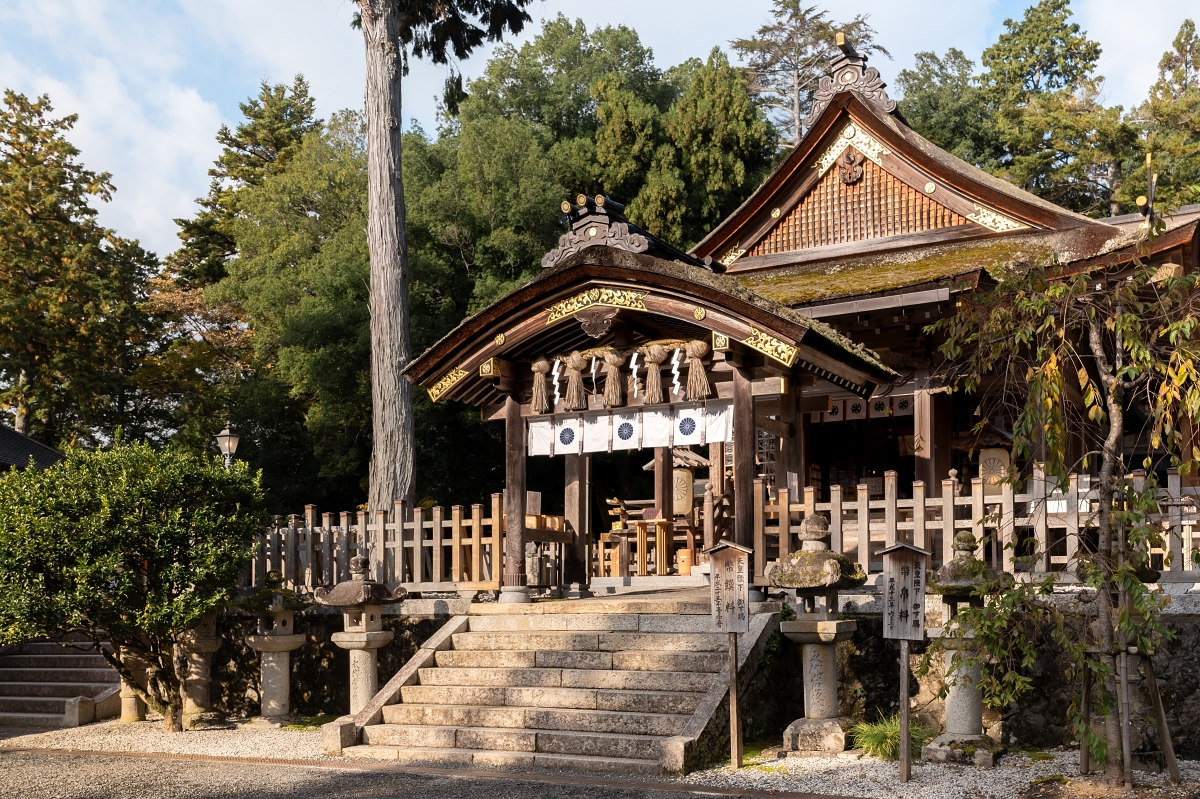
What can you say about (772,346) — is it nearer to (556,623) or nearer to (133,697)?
(556,623)

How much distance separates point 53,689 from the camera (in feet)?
45.5

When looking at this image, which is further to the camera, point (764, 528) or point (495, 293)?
point (495, 293)

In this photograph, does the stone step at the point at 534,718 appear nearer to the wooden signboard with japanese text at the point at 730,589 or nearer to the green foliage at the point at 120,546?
the wooden signboard with japanese text at the point at 730,589

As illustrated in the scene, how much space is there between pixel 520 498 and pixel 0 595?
16.8 ft

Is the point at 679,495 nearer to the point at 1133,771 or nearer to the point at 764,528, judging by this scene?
the point at 764,528

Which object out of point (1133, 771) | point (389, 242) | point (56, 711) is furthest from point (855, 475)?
point (56, 711)

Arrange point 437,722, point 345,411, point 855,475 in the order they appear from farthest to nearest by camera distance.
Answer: point 345,411 < point 855,475 < point 437,722

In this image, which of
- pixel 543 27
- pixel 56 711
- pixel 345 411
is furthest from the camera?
pixel 543 27

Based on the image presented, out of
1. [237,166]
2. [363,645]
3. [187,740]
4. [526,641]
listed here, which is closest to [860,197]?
[526,641]

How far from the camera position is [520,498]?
1181 cm

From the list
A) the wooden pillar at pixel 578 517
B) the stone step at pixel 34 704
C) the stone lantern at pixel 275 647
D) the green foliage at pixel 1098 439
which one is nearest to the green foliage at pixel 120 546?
the stone lantern at pixel 275 647

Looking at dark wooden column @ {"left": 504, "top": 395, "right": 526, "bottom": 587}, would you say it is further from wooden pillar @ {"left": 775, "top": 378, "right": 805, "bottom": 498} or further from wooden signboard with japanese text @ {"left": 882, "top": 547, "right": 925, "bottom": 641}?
wooden signboard with japanese text @ {"left": 882, "top": 547, "right": 925, "bottom": 641}

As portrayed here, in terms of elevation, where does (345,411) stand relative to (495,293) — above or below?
below

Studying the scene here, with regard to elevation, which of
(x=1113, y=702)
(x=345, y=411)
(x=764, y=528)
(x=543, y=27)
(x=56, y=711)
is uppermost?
(x=543, y=27)
